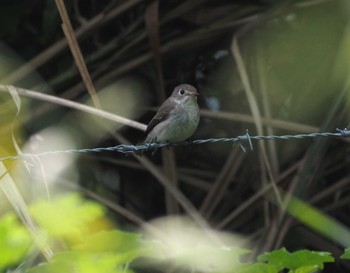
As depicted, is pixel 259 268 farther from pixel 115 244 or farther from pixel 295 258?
pixel 115 244

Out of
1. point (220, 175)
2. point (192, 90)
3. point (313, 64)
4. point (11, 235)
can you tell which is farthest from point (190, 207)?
point (11, 235)

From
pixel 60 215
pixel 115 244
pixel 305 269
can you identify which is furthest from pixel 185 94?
pixel 60 215

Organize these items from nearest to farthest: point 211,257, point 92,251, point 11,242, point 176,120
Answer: point 11,242 < point 92,251 < point 211,257 < point 176,120

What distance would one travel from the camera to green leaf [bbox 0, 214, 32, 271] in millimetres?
1052

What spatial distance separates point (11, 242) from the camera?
1.07 m

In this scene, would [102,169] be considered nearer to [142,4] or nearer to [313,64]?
[142,4]

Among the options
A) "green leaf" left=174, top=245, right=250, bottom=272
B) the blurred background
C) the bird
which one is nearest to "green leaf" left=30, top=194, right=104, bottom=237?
"green leaf" left=174, top=245, right=250, bottom=272

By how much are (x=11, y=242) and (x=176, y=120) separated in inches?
123

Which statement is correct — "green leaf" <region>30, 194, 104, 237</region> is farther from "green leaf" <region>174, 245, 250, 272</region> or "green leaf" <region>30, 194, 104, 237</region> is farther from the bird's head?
the bird's head

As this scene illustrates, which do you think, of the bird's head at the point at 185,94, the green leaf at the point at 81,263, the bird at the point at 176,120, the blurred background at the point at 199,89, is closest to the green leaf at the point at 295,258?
the green leaf at the point at 81,263

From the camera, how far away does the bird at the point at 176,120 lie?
13.5ft

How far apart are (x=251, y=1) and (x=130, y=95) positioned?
37.5 inches

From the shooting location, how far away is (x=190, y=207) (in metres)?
4.59

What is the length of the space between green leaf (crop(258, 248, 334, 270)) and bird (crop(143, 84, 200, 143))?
95.7 inches
